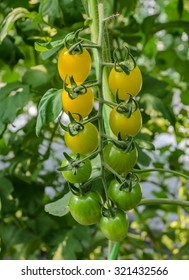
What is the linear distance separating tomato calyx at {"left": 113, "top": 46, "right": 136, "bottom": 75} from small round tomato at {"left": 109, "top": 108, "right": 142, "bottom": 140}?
4 centimetres

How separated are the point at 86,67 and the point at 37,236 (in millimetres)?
733

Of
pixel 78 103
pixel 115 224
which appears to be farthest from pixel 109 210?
pixel 78 103

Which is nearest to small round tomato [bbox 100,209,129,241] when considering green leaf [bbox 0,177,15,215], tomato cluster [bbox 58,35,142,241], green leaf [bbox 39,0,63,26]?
tomato cluster [bbox 58,35,142,241]

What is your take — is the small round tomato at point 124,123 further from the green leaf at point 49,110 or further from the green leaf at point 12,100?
the green leaf at point 12,100

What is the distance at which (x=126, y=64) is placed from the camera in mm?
509

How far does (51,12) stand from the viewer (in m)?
0.72

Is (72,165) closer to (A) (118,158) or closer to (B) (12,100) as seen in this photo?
(A) (118,158)

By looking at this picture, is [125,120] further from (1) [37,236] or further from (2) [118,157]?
(1) [37,236]

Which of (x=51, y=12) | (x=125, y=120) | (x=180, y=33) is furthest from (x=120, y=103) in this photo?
(x=180, y=33)

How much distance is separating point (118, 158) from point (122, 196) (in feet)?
0.13

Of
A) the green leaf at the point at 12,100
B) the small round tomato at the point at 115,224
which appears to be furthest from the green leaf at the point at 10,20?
the small round tomato at the point at 115,224

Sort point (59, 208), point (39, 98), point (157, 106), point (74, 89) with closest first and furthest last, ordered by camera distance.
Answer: point (74, 89), point (59, 208), point (157, 106), point (39, 98)

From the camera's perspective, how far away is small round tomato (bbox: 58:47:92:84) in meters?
0.51

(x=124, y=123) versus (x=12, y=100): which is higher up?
(x=124, y=123)
